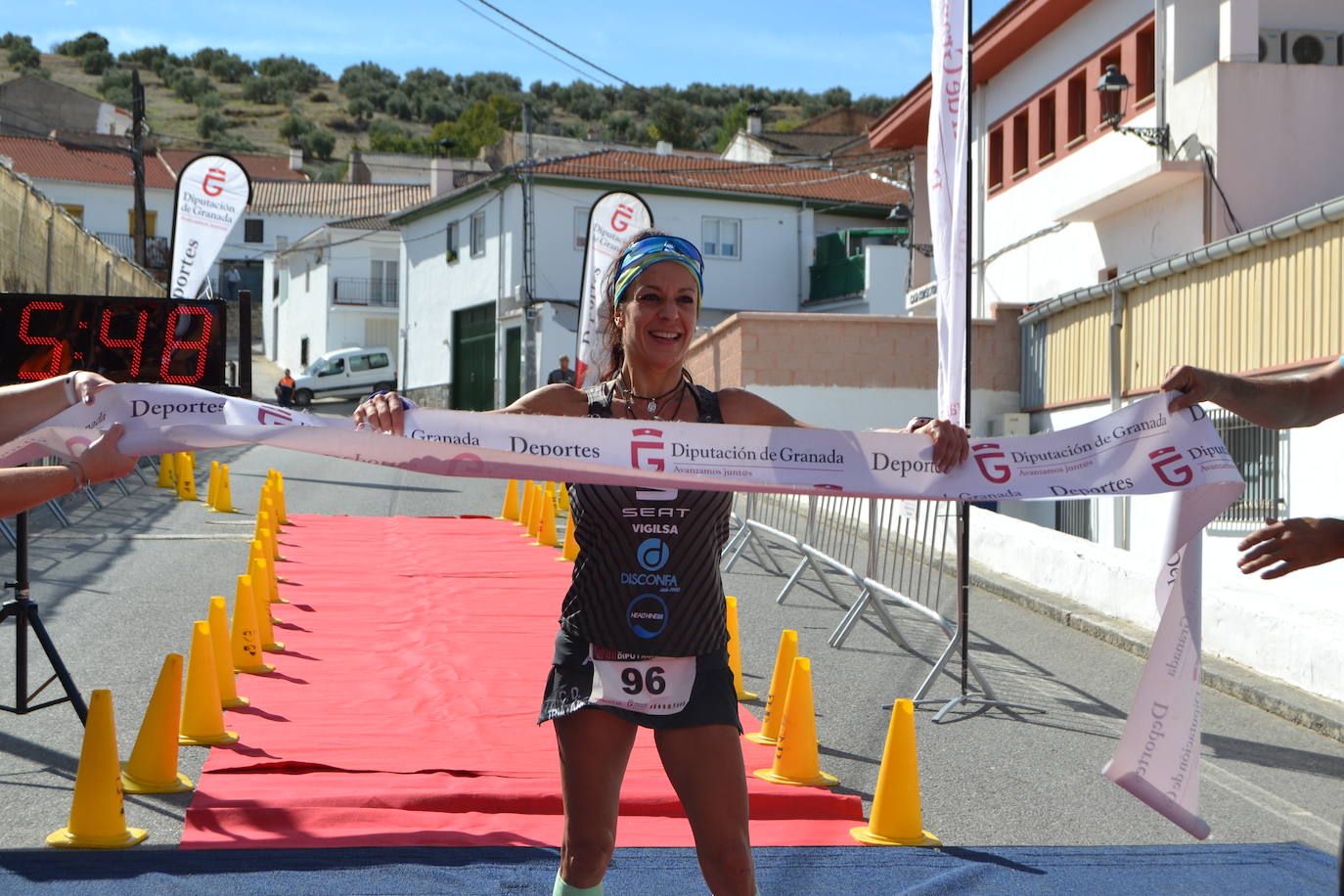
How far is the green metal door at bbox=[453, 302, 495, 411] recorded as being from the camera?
43.7 meters

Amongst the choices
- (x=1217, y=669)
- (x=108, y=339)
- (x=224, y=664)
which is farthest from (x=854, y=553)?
(x=108, y=339)

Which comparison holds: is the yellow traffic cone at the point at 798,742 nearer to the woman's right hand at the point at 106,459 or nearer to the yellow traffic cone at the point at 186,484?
the woman's right hand at the point at 106,459

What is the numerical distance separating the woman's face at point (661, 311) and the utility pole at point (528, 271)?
3630 centimetres

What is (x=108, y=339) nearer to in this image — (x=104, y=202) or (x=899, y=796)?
(x=899, y=796)

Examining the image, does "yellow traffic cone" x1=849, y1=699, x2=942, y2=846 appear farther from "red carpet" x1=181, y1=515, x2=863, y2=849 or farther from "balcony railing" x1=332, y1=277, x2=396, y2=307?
"balcony railing" x1=332, y1=277, x2=396, y2=307

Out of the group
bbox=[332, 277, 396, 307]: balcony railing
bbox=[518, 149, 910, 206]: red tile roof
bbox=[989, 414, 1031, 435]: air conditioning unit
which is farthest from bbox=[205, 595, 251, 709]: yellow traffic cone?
bbox=[332, 277, 396, 307]: balcony railing

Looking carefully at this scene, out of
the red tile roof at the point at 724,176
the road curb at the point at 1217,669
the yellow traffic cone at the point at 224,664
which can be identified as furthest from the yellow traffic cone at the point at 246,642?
the red tile roof at the point at 724,176

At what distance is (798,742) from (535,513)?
9980 mm

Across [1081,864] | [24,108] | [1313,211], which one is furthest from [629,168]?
[24,108]

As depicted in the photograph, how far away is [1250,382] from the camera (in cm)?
370

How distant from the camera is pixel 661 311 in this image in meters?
3.68

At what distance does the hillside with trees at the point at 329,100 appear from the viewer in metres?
126

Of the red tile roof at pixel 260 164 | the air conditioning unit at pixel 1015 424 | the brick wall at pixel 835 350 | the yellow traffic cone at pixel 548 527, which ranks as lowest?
the yellow traffic cone at pixel 548 527

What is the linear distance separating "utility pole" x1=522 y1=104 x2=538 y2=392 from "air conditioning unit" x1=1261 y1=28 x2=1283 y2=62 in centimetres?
2361
